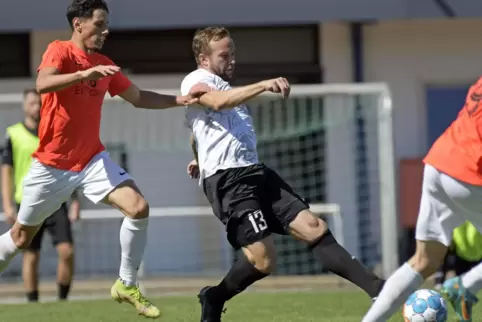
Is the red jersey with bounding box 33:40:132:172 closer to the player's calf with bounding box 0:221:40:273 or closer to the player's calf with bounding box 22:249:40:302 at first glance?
the player's calf with bounding box 0:221:40:273

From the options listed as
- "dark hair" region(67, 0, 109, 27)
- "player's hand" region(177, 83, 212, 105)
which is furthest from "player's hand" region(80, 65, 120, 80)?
"dark hair" region(67, 0, 109, 27)

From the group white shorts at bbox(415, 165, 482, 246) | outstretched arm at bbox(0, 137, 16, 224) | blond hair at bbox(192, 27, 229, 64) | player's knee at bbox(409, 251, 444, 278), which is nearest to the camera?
white shorts at bbox(415, 165, 482, 246)

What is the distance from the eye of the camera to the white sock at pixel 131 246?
7.76 m

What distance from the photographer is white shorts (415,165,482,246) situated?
6047mm

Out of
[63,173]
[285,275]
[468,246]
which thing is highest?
[63,173]

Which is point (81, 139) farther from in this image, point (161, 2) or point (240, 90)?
point (161, 2)

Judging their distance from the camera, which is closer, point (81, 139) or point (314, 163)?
point (81, 139)

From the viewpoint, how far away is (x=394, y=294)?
6.09 m

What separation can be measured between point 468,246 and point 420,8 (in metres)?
4.37

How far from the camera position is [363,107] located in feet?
43.4

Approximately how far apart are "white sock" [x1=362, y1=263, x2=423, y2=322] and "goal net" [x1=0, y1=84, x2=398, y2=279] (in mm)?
6775

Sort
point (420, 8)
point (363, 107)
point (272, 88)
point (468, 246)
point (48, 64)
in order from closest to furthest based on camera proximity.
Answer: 1. point (272, 88)
2. point (48, 64)
3. point (468, 246)
4. point (363, 107)
5. point (420, 8)

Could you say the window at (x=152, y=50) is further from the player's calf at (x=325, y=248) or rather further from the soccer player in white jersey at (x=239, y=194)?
the player's calf at (x=325, y=248)

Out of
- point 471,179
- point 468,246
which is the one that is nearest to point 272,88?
point 471,179
